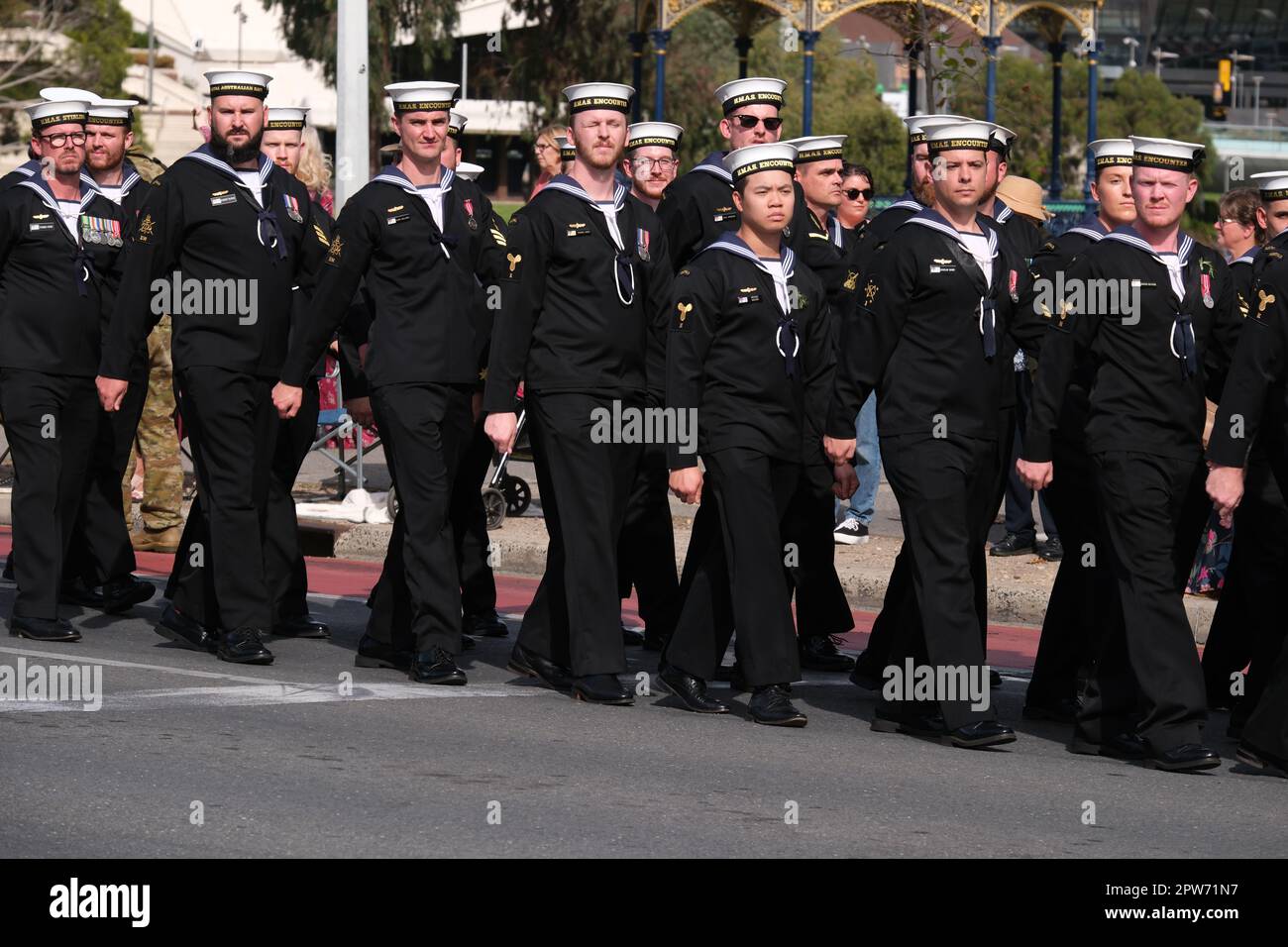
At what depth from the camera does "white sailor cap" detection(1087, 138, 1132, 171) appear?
9070mm

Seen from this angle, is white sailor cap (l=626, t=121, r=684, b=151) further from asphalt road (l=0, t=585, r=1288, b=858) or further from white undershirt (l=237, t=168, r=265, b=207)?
asphalt road (l=0, t=585, r=1288, b=858)

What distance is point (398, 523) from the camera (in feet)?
29.4

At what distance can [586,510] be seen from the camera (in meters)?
8.52

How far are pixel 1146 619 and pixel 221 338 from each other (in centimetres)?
376

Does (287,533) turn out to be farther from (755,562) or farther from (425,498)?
(755,562)

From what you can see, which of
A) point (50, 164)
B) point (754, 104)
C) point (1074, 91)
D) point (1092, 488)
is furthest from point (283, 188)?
point (1074, 91)

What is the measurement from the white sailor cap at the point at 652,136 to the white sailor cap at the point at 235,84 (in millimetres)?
1777

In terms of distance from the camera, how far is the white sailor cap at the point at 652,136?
10.2 m

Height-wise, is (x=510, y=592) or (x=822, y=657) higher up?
(x=822, y=657)

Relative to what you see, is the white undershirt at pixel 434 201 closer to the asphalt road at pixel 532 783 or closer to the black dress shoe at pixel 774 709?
the asphalt road at pixel 532 783

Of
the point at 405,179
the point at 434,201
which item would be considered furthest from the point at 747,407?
the point at 405,179

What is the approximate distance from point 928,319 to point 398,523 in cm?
228

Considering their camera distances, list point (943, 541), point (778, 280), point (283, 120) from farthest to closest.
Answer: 1. point (283, 120)
2. point (778, 280)
3. point (943, 541)

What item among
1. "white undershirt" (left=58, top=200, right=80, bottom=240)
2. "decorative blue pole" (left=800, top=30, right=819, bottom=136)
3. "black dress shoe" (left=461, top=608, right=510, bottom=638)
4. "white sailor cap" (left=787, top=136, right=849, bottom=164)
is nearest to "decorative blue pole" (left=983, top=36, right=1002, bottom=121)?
"decorative blue pole" (left=800, top=30, right=819, bottom=136)
